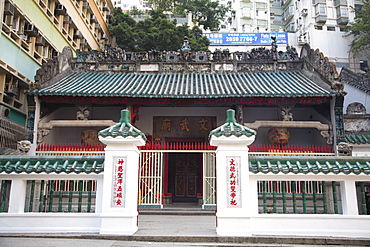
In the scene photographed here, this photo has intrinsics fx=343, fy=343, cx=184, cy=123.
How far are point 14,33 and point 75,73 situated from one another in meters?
2.60

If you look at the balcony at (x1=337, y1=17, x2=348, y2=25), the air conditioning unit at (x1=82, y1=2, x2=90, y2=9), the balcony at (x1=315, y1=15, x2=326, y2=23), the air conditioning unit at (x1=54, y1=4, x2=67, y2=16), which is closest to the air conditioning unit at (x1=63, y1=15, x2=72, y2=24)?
the air conditioning unit at (x1=54, y1=4, x2=67, y2=16)

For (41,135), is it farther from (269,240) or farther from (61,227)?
(269,240)

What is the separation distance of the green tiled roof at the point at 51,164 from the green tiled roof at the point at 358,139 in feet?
31.0

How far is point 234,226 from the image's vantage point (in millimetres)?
5434

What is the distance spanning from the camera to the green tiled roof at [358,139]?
1203 centimetres

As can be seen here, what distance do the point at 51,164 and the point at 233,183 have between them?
10.4ft

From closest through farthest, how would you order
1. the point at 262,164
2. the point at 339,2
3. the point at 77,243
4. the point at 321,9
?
the point at 77,243, the point at 262,164, the point at 339,2, the point at 321,9

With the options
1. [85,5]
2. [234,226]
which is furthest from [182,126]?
[85,5]

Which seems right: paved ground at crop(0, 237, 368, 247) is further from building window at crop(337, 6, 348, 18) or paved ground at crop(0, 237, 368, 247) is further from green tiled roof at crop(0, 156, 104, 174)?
building window at crop(337, 6, 348, 18)

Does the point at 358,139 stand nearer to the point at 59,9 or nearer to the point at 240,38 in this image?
the point at 59,9

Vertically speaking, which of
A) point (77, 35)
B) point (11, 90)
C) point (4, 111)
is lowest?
point (4, 111)

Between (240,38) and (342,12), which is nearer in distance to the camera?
(240,38)

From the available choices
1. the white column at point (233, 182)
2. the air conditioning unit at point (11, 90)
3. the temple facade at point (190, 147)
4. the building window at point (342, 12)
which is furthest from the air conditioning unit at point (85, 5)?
the building window at point (342, 12)

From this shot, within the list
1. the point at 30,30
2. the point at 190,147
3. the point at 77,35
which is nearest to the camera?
the point at 190,147
